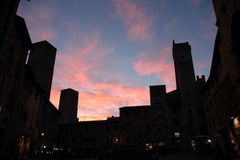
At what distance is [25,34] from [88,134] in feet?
121

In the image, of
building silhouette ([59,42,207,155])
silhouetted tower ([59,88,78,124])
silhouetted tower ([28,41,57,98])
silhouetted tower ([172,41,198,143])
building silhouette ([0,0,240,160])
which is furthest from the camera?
silhouetted tower ([59,88,78,124])

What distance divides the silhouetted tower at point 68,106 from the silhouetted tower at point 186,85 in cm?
3381

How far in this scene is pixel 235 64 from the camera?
50.5ft

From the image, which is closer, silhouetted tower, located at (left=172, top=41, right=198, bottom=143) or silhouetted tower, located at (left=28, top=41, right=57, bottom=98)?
silhouetted tower, located at (left=28, top=41, right=57, bottom=98)

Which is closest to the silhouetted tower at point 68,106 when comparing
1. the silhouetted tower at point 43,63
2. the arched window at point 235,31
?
the silhouetted tower at point 43,63

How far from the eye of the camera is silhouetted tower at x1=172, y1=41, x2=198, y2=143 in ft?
148

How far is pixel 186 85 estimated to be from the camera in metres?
49.1

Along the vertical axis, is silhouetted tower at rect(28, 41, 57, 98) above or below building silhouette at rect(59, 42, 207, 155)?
above

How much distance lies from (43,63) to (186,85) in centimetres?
3281

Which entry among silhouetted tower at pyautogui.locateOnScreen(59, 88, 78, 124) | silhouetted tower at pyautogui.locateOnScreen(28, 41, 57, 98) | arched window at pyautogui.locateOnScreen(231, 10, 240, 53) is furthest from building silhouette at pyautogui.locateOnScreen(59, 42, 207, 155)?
arched window at pyautogui.locateOnScreen(231, 10, 240, 53)

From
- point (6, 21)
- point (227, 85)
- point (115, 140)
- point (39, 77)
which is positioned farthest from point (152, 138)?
point (6, 21)

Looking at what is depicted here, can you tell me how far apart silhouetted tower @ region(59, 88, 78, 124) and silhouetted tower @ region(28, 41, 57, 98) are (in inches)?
819

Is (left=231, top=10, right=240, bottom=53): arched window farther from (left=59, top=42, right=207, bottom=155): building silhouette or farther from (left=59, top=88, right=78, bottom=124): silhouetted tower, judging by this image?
(left=59, top=88, right=78, bottom=124): silhouetted tower

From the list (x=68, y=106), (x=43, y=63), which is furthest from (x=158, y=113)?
(x=68, y=106)
